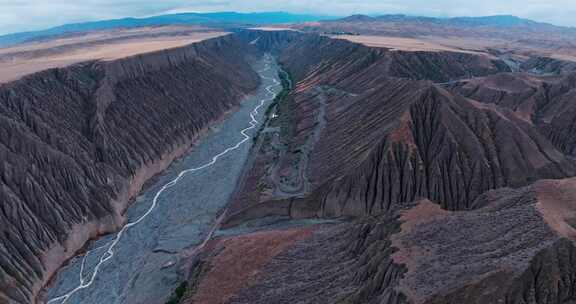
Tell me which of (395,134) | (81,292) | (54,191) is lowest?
(81,292)

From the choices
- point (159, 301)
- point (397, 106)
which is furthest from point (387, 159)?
point (159, 301)

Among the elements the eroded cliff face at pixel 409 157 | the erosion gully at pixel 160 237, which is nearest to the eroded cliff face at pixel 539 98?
the eroded cliff face at pixel 409 157

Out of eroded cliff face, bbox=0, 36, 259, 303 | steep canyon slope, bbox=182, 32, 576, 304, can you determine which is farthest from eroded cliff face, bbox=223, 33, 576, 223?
eroded cliff face, bbox=0, 36, 259, 303

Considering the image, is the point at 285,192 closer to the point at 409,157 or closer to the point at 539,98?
the point at 409,157

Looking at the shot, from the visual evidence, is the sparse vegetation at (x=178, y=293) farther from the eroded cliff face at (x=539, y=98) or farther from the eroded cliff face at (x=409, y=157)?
the eroded cliff face at (x=539, y=98)

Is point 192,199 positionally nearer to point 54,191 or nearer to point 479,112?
point 54,191

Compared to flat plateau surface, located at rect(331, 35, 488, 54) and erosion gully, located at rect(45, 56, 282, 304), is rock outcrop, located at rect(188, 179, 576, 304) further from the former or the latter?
flat plateau surface, located at rect(331, 35, 488, 54)

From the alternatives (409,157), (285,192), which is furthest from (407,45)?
(285,192)
